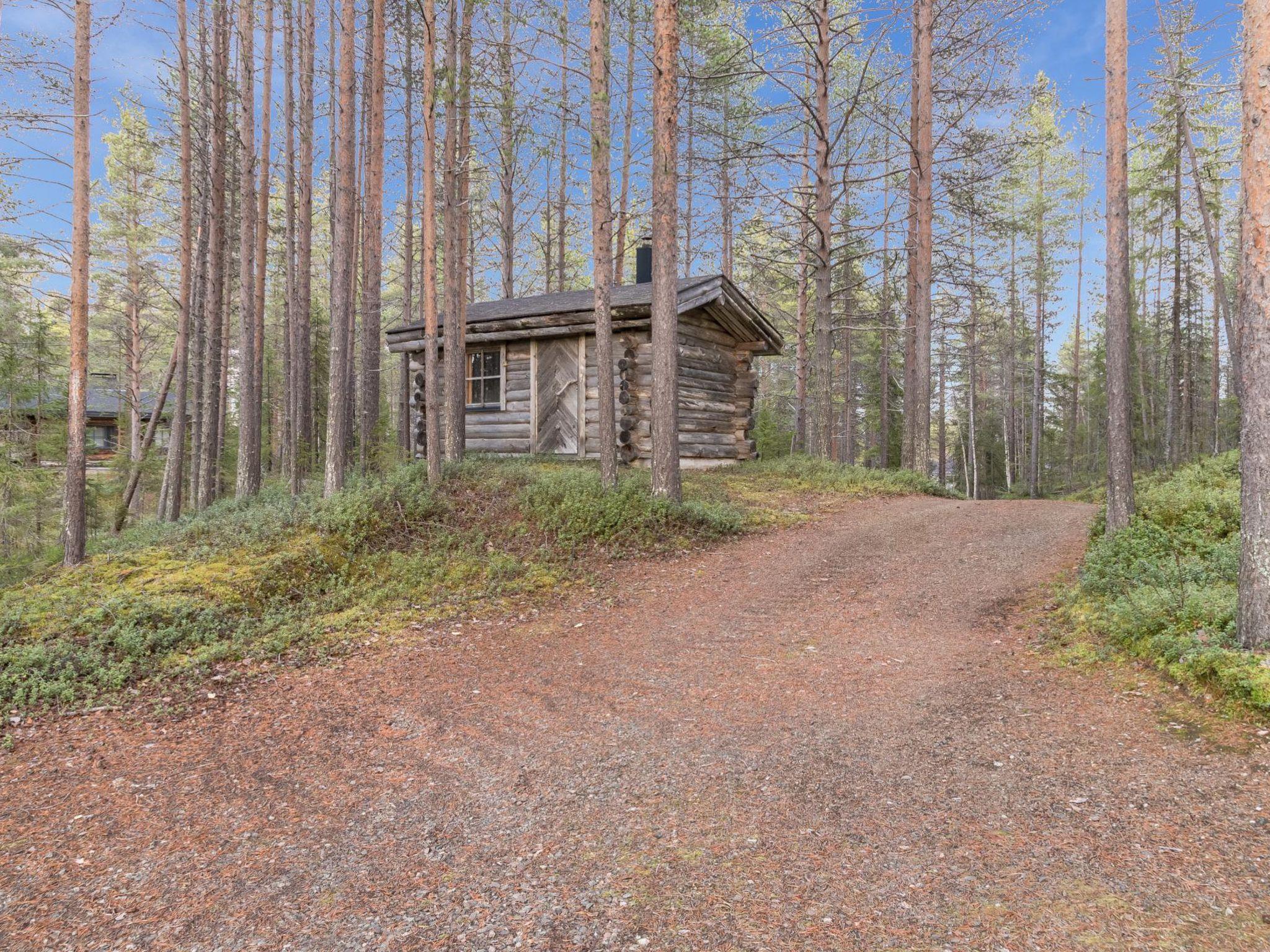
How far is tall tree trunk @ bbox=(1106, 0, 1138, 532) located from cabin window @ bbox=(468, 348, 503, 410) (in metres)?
12.9

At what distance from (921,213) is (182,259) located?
54.9 ft

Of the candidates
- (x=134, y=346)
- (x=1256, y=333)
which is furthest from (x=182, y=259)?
(x=1256, y=333)

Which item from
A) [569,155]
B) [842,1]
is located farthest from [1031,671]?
[569,155]

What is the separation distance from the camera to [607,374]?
11297mm

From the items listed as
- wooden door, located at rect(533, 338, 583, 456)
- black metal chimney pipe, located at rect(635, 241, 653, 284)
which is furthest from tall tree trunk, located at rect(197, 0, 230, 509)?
black metal chimney pipe, located at rect(635, 241, 653, 284)

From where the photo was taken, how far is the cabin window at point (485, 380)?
17.4 m

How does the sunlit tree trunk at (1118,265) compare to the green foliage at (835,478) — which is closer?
the sunlit tree trunk at (1118,265)

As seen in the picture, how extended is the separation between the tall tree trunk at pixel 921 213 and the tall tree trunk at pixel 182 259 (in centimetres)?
1601

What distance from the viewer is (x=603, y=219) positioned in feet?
35.4

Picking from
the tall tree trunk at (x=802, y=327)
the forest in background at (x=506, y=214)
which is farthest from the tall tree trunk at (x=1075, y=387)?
the tall tree trunk at (x=802, y=327)

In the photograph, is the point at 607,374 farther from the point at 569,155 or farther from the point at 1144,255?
the point at 1144,255

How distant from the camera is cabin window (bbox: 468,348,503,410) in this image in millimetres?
17359

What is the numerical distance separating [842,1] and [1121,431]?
48.4ft

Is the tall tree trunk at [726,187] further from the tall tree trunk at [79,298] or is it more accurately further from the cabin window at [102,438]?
the cabin window at [102,438]
